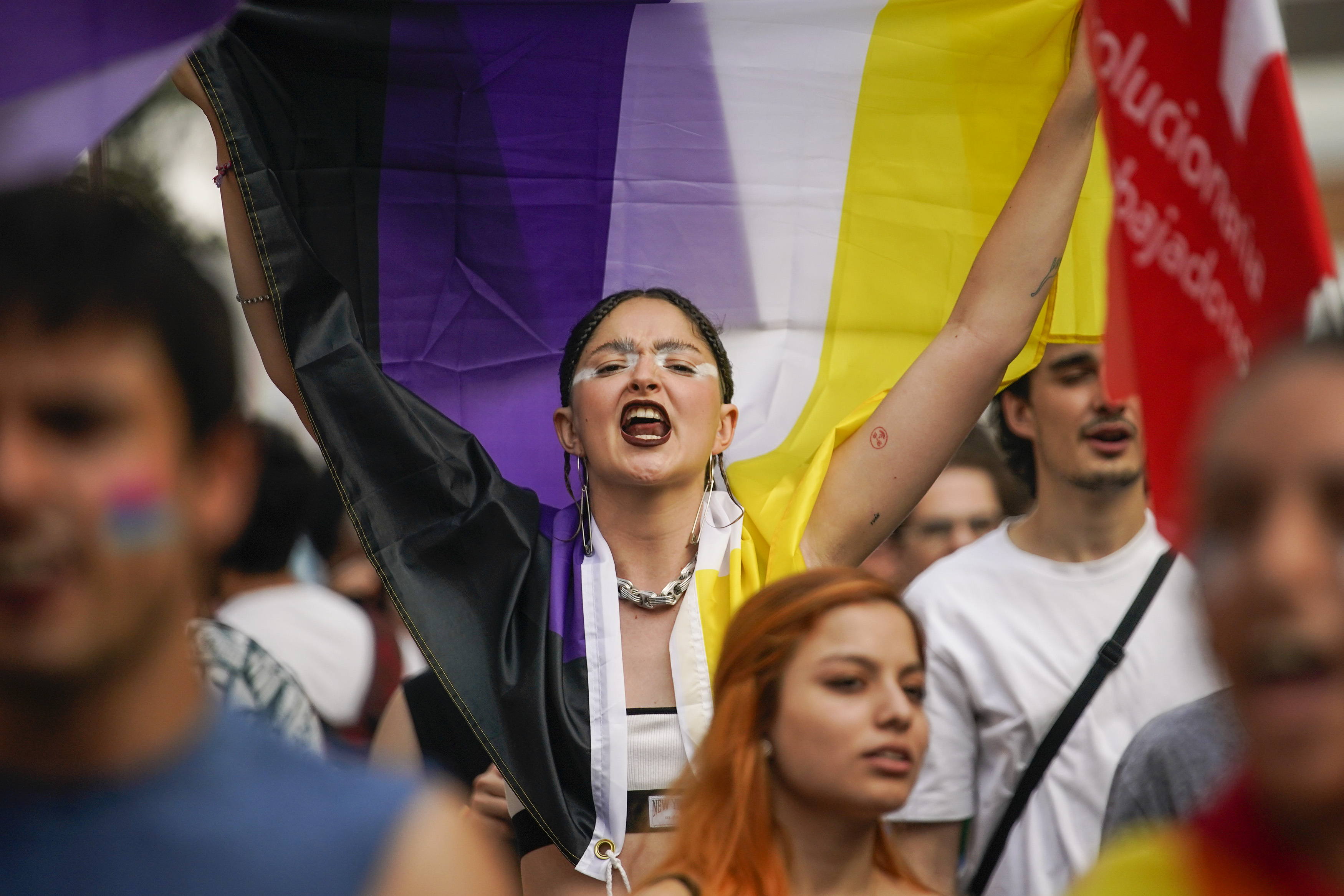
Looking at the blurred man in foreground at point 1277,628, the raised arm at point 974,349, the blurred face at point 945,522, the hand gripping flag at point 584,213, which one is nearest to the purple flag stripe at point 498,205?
the hand gripping flag at point 584,213

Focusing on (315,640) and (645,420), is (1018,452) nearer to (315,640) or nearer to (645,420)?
(645,420)

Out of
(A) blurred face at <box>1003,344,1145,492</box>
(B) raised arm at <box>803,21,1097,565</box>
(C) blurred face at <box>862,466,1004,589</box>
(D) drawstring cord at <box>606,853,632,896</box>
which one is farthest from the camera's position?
(C) blurred face at <box>862,466,1004,589</box>

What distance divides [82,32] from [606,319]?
48.7 inches

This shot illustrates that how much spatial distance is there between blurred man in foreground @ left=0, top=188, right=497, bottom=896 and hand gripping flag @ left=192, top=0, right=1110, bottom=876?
70.3 inches

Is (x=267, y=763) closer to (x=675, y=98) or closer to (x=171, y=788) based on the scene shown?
(x=171, y=788)


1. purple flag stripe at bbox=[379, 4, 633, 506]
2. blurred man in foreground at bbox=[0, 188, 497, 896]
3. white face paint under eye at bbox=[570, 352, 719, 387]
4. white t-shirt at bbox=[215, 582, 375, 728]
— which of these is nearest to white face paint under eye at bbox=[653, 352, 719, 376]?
white face paint under eye at bbox=[570, 352, 719, 387]

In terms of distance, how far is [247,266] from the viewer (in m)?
2.91

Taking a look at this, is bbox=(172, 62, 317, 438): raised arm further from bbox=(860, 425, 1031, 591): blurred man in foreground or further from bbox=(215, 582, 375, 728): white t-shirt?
bbox=(860, 425, 1031, 591): blurred man in foreground

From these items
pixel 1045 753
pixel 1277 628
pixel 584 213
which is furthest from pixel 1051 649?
pixel 1277 628

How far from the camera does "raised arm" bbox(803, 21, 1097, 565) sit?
107 inches

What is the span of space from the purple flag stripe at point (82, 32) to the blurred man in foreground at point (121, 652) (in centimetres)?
114

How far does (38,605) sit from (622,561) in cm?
193

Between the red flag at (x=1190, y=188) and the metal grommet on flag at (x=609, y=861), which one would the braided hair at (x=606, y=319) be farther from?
the red flag at (x=1190, y=188)

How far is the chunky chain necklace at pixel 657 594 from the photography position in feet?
9.14
